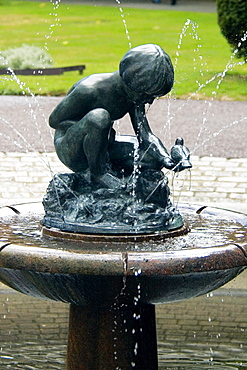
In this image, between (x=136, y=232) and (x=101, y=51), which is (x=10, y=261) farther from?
(x=101, y=51)

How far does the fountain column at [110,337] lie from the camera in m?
3.48

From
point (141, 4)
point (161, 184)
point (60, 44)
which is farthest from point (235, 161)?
point (141, 4)

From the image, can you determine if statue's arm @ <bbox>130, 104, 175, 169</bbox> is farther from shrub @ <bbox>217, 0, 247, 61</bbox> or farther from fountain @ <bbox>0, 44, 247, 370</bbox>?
shrub @ <bbox>217, 0, 247, 61</bbox>

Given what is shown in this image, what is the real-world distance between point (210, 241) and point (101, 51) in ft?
56.6

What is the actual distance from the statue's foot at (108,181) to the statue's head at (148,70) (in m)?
0.43

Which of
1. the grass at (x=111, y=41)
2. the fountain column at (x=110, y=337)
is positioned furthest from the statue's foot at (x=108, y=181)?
the grass at (x=111, y=41)

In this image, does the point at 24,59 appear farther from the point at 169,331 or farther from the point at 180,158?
the point at 180,158

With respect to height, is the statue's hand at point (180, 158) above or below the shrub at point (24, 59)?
below

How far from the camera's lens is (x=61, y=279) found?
3.10 m

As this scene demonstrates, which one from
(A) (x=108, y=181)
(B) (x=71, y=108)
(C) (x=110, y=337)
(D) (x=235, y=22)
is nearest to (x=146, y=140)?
(A) (x=108, y=181)

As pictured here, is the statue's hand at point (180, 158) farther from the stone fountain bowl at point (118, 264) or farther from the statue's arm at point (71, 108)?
the statue's arm at point (71, 108)

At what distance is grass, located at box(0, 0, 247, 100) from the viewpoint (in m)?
15.4

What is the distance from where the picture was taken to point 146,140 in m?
3.59

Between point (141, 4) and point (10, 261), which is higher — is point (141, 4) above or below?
above
